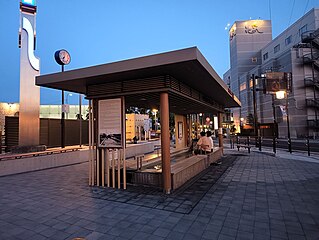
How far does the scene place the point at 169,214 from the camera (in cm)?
431

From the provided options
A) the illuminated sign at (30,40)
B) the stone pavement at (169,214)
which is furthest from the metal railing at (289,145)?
the illuminated sign at (30,40)

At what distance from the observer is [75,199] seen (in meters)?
5.43

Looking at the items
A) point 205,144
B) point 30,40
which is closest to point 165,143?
point 205,144

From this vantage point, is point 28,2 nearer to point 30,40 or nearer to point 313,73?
point 30,40

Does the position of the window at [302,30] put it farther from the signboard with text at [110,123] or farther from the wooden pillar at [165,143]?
the signboard with text at [110,123]

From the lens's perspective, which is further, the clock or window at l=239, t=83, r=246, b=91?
window at l=239, t=83, r=246, b=91

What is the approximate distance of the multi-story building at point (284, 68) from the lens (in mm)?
30719

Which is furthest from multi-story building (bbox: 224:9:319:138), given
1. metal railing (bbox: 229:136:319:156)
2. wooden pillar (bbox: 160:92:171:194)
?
wooden pillar (bbox: 160:92:171:194)

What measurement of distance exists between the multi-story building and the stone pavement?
56.4 ft

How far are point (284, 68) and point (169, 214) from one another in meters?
37.8

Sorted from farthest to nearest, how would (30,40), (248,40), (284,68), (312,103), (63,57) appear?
(248,40)
(284,68)
(312,103)
(63,57)
(30,40)

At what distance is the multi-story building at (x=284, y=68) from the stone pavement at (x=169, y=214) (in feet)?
56.4

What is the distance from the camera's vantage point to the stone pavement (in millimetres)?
3545

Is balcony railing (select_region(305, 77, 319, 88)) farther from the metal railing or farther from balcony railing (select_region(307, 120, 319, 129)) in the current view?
the metal railing
